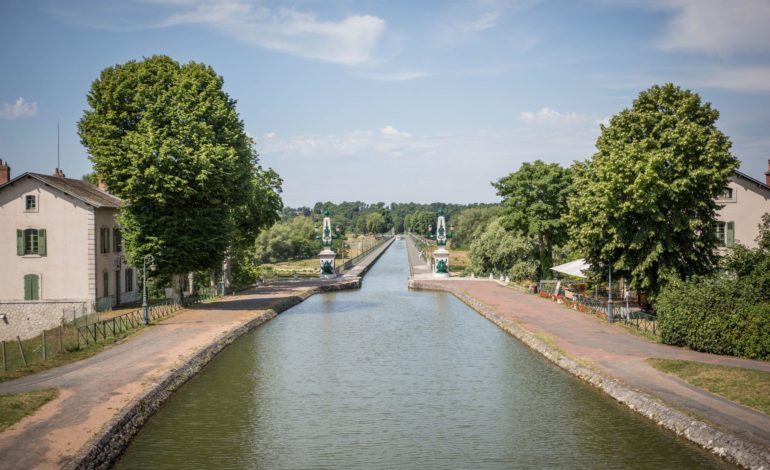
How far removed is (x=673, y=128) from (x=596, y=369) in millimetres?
15605

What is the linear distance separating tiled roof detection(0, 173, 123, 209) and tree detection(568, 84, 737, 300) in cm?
3004

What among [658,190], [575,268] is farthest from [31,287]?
[658,190]

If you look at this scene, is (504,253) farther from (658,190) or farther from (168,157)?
(168,157)

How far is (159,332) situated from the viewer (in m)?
36.6

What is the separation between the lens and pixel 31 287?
44.7 metres

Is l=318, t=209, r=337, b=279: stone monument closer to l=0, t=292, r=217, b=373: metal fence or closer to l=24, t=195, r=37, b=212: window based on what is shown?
l=0, t=292, r=217, b=373: metal fence

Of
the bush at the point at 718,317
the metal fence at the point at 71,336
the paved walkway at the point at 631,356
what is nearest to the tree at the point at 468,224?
the paved walkway at the point at 631,356

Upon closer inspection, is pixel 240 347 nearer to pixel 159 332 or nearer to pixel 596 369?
pixel 159 332

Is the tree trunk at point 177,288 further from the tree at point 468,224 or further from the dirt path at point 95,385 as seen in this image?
the tree at point 468,224


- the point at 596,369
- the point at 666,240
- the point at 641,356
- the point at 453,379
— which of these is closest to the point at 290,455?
the point at 453,379

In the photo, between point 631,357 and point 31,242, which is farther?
point 31,242

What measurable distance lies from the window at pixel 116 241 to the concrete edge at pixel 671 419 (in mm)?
29610

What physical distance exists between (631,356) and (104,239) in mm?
33939

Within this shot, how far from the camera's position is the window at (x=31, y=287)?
44.7 meters
